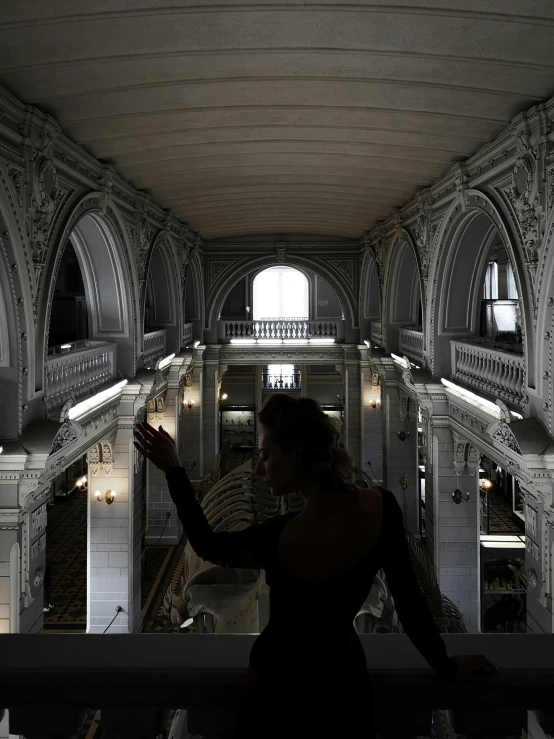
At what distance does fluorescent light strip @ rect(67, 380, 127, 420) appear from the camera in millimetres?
7793

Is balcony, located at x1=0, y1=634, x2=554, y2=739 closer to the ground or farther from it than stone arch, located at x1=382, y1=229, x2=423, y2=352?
closer to the ground

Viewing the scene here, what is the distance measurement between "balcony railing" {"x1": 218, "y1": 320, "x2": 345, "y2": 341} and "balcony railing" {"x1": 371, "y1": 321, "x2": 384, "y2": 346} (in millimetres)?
1925

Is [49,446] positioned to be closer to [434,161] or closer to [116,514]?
[116,514]

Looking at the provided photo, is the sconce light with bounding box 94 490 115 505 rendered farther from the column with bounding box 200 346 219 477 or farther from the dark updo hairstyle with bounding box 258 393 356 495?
the dark updo hairstyle with bounding box 258 393 356 495

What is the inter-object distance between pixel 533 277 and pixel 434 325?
14.1 feet

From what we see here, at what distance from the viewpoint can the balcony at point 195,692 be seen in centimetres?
161

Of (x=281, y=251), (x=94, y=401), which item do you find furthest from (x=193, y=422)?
(x=94, y=401)

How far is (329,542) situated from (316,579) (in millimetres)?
94

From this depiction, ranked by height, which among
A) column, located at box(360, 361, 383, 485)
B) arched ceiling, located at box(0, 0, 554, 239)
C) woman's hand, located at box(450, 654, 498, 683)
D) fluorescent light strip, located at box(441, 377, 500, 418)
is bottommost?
column, located at box(360, 361, 383, 485)

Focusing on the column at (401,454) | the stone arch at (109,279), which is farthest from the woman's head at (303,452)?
the column at (401,454)

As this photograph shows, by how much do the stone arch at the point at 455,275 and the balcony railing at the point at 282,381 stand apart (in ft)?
49.0

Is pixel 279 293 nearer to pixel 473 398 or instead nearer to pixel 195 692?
pixel 473 398

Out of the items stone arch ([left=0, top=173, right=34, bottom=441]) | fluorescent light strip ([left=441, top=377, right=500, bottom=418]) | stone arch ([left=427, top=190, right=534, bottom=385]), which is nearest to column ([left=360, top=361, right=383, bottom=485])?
stone arch ([left=427, top=190, right=534, bottom=385])

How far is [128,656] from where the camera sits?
65.6 inches
